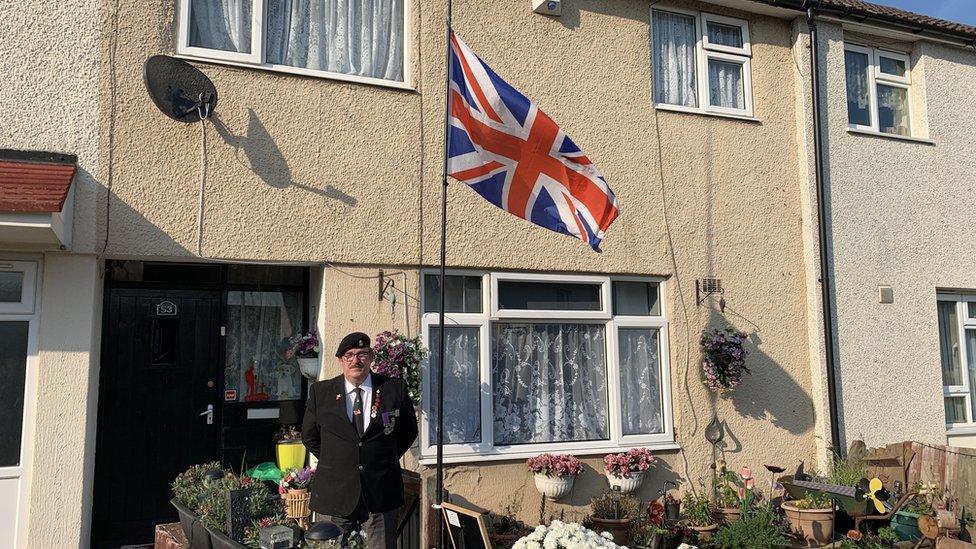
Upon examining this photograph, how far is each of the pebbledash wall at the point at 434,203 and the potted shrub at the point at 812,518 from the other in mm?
810

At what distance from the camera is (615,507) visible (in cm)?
678

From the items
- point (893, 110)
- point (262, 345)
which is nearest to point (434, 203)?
point (262, 345)

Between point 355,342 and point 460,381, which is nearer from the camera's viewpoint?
point 355,342

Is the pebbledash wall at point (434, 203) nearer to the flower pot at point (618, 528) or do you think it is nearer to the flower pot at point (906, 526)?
the flower pot at point (618, 528)

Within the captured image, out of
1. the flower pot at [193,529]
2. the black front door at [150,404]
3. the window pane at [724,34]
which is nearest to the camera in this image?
the flower pot at [193,529]

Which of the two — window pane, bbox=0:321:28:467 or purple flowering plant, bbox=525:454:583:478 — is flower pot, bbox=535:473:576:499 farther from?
window pane, bbox=0:321:28:467

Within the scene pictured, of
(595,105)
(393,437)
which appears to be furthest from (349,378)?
(595,105)

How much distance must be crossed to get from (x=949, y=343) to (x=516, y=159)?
21.1 feet

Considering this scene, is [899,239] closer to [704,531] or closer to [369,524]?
[704,531]

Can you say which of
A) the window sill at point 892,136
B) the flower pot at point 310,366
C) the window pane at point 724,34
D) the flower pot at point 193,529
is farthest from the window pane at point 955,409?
the flower pot at point 193,529

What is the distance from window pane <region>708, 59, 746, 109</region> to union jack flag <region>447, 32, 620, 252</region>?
3138 millimetres

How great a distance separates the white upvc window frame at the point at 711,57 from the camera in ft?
26.9

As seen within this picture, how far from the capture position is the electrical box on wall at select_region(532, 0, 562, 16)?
744 centimetres

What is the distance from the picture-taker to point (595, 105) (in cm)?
766
